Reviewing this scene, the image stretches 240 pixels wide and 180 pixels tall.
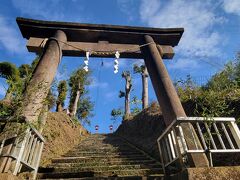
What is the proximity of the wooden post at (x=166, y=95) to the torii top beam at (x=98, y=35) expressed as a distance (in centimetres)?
49

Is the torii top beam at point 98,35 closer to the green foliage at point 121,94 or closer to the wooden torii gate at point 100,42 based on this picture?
the wooden torii gate at point 100,42

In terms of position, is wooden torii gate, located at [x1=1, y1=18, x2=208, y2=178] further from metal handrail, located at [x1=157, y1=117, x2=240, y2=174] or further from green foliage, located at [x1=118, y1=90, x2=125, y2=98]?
green foliage, located at [x1=118, y1=90, x2=125, y2=98]

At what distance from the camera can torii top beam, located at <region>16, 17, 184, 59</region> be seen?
A: 275 inches

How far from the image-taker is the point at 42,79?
5.32m

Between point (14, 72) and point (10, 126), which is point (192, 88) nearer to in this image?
point (10, 126)

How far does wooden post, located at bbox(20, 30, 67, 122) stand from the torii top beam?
32 cm

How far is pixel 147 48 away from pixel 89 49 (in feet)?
5.66

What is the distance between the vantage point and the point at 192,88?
33.7 feet

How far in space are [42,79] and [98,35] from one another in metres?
2.70

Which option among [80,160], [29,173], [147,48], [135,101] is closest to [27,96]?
[29,173]

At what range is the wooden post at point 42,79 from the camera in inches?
172

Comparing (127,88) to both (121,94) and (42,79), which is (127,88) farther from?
(42,79)

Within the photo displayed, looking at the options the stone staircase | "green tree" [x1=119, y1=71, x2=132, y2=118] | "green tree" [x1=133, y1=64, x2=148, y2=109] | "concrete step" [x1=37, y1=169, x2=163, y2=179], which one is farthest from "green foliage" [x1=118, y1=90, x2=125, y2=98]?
"concrete step" [x1=37, y1=169, x2=163, y2=179]

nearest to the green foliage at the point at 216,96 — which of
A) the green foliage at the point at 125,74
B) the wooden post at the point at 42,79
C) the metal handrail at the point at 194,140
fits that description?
the metal handrail at the point at 194,140
